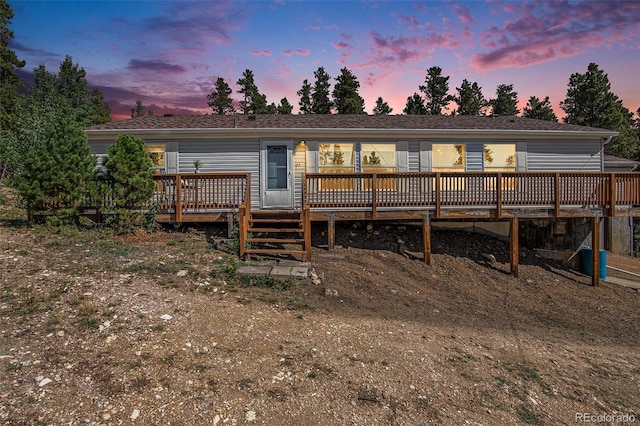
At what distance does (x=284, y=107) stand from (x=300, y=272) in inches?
1405

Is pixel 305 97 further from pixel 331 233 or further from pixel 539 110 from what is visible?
pixel 331 233

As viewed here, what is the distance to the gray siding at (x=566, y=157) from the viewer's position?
1259cm

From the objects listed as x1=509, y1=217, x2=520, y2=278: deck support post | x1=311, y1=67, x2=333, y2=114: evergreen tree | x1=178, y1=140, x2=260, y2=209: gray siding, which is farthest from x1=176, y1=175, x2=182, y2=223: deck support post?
x1=311, y1=67, x2=333, y2=114: evergreen tree

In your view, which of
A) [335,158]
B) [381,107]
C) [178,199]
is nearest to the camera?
[178,199]

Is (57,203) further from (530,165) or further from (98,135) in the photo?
(530,165)

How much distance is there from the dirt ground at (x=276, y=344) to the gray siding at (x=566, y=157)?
5.68 m

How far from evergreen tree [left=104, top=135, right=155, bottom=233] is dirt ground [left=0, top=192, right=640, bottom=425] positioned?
56 centimetres

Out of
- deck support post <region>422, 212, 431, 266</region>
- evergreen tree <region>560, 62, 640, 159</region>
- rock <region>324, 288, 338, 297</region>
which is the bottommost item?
rock <region>324, 288, 338, 297</region>

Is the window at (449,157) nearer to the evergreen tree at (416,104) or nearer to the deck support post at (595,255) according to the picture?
the deck support post at (595,255)

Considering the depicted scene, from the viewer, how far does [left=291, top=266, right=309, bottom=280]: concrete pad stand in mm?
7078

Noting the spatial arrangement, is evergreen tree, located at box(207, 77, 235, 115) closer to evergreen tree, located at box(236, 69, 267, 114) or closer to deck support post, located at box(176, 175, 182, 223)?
evergreen tree, located at box(236, 69, 267, 114)

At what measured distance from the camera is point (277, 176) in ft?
39.0

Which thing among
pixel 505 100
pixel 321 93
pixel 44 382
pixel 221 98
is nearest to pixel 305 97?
pixel 321 93
